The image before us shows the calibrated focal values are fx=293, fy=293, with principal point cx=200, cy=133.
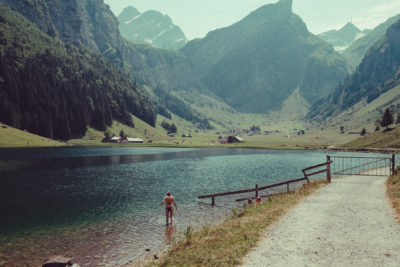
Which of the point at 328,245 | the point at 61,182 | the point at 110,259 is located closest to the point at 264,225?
the point at 328,245

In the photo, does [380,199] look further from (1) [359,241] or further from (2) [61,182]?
(2) [61,182]

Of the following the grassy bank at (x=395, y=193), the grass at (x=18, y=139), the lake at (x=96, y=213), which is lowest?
the lake at (x=96, y=213)

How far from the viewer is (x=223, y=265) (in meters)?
18.2

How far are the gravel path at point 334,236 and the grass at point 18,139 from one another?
568ft

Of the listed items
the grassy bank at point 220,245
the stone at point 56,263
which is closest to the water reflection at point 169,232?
the grassy bank at point 220,245

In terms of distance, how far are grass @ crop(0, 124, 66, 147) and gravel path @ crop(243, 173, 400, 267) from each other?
173142 mm

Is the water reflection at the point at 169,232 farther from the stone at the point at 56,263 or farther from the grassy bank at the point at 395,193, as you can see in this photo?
the grassy bank at the point at 395,193

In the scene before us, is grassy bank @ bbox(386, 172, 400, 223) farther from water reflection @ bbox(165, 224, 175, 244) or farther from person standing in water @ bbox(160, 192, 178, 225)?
person standing in water @ bbox(160, 192, 178, 225)

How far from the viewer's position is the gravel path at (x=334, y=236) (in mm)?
18656

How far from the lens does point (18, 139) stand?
570 feet

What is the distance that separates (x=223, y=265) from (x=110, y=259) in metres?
12.5

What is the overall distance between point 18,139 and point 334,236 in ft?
628

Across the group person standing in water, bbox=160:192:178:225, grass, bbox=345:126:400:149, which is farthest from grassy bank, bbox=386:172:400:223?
grass, bbox=345:126:400:149

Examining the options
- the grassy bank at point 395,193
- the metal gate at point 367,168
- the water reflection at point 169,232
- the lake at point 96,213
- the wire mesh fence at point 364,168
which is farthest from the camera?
the wire mesh fence at point 364,168
